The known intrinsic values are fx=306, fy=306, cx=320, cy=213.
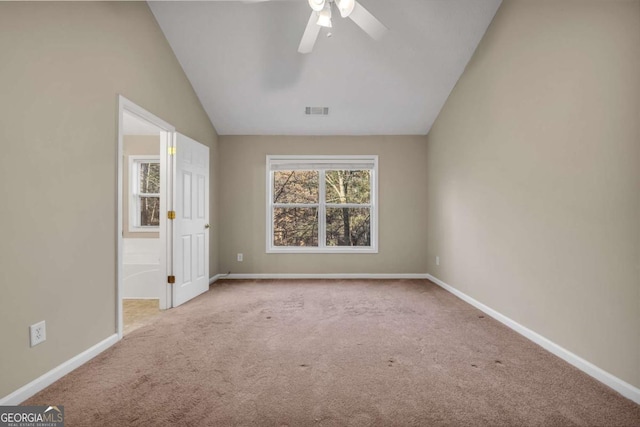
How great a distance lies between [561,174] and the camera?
220 centimetres

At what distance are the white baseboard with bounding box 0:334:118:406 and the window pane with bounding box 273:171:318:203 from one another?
3071 millimetres

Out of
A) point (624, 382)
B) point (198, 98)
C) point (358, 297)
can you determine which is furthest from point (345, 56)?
point (624, 382)

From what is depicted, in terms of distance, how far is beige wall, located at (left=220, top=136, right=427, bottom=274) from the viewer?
4.88 meters

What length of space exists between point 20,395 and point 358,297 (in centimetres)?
300

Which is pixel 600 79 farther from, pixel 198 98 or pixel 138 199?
pixel 138 199

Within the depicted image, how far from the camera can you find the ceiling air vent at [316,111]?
4.33 metres

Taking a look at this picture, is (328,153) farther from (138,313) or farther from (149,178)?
(138,313)

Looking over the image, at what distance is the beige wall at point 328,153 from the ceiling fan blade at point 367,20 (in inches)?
99.8

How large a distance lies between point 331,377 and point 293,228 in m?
3.25

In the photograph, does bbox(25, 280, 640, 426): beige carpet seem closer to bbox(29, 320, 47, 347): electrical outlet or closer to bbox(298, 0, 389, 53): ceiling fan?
bbox(29, 320, 47, 347): electrical outlet

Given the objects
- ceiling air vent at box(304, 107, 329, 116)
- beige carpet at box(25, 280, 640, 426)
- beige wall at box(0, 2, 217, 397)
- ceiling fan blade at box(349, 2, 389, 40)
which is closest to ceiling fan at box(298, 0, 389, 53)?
ceiling fan blade at box(349, 2, 389, 40)

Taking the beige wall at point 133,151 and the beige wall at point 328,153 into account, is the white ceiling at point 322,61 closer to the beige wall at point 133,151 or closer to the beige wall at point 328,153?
the beige wall at point 328,153

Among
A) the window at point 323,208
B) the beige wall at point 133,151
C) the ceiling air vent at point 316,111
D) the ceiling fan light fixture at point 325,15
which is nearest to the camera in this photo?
the ceiling fan light fixture at point 325,15

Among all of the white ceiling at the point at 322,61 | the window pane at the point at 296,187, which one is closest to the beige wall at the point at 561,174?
the white ceiling at the point at 322,61
